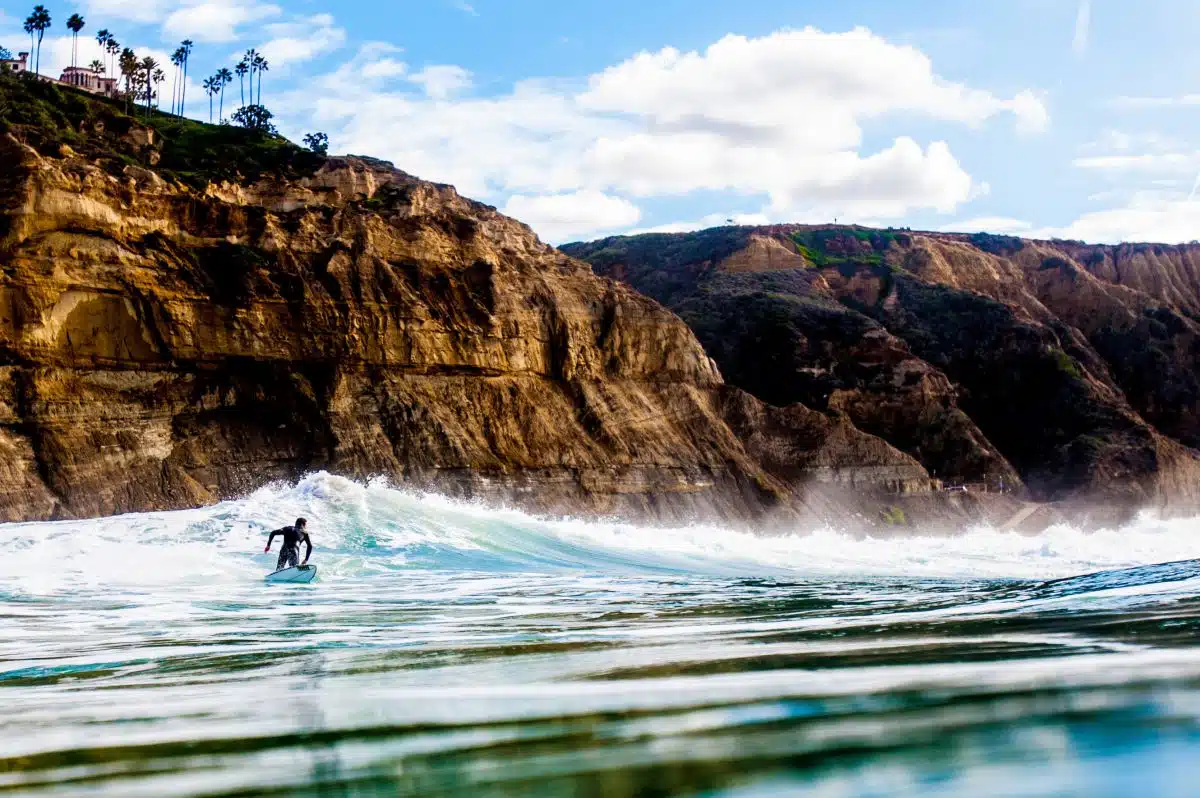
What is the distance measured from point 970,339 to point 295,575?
7288 centimetres

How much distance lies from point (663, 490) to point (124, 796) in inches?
1721

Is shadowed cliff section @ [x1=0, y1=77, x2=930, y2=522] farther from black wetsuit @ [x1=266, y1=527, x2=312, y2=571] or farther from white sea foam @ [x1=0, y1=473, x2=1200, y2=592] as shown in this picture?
black wetsuit @ [x1=266, y1=527, x2=312, y2=571]

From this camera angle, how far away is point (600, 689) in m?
6.96

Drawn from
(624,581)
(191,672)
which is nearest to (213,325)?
(624,581)

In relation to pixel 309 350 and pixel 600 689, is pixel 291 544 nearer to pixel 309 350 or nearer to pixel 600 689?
pixel 600 689

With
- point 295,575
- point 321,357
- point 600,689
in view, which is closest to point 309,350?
point 321,357

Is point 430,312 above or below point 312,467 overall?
above

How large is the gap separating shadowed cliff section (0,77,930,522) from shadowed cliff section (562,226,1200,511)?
15.4 m

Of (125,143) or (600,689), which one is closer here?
(600,689)

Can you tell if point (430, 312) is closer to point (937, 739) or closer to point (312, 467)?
point (312, 467)

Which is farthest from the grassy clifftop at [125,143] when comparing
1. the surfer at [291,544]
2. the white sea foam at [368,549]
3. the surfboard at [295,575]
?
the surfboard at [295,575]

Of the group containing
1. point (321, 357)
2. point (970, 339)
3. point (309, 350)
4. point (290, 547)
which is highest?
point (970, 339)

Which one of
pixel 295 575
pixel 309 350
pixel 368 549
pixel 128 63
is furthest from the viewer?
pixel 128 63

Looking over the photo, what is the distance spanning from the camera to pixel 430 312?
44.7 metres
